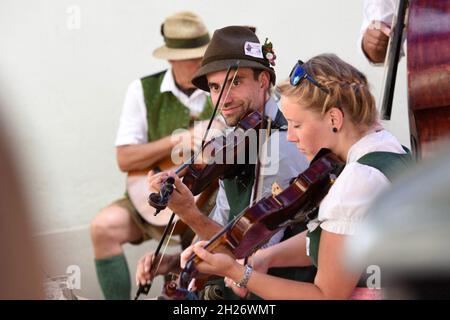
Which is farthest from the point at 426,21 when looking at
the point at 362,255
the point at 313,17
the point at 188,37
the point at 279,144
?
the point at 362,255

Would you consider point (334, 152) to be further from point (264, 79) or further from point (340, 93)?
point (264, 79)

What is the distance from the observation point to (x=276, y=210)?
1.84 metres

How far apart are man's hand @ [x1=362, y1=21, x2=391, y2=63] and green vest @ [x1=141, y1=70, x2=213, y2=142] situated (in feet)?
2.89

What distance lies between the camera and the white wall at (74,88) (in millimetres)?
3363

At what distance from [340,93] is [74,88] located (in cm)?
179

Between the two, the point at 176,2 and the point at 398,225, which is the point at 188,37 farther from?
the point at 398,225

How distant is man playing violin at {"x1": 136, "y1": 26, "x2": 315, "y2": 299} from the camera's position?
2.10 m

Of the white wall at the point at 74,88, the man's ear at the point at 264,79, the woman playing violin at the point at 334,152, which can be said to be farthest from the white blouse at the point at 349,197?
the white wall at the point at 74,88

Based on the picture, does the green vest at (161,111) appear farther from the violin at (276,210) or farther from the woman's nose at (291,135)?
the violin at (276,210)

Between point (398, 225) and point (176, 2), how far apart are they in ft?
9.36

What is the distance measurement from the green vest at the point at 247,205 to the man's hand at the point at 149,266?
11cm

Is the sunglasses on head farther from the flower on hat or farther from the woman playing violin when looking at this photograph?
the flower on hat
